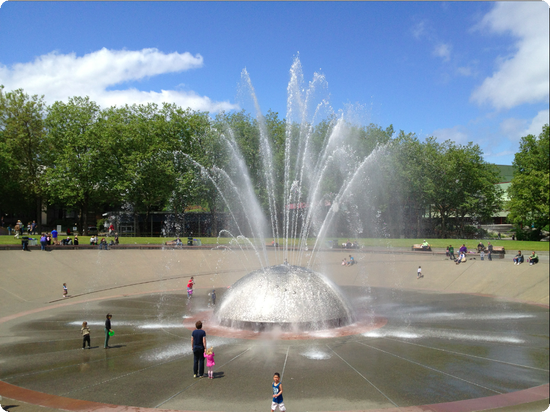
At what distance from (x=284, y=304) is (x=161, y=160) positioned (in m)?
48.2

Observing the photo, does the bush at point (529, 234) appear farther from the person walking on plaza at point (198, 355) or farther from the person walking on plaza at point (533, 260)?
the person walking on plaza at point (198, 355)

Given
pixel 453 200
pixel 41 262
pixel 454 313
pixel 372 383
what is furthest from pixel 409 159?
pixel 372 383

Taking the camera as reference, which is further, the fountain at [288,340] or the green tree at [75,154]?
the green tree at [75,154]

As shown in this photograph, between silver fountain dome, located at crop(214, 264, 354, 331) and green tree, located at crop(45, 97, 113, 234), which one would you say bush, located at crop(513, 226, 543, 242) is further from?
green tree, located at crop(45, 97, 113, 234)

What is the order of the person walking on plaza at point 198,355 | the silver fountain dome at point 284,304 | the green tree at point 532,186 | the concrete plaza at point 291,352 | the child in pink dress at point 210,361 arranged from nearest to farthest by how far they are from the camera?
the concrete plaza at point 291,352
the child in pink dress at point 210,361
the person walking on plaza at point 198,355
the silver fountain dome at point 284,304
the green tree at point 532,186

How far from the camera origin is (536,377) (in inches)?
431

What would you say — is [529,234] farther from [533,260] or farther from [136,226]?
[136,226]

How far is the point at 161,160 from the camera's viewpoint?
60.1 metres

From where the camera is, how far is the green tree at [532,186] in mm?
18161

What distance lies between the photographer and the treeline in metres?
56.4

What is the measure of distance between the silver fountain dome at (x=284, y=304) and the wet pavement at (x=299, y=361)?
2.11 ft

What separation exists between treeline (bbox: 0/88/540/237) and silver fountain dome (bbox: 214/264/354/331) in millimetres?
35257

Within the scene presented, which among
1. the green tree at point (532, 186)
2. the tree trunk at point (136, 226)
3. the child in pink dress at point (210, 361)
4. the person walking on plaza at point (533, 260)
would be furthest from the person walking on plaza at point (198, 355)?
the tree trunk at point (136, 226)

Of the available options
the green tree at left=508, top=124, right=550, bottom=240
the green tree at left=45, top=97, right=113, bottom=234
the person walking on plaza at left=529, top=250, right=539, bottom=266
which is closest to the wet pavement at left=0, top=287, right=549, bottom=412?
the green tree at left=508, top=124, right=550, bottom=240
